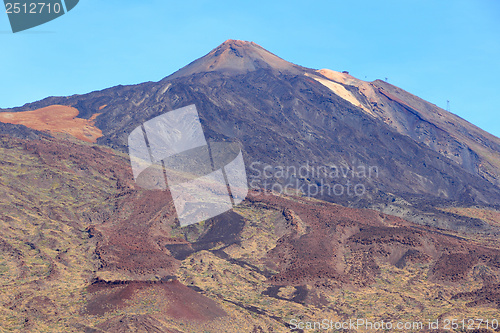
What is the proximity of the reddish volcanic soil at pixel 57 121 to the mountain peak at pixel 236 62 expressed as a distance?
2027 inches

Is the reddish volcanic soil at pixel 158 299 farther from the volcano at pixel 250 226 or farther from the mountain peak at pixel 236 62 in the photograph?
the mountain peak at pixel 236 62

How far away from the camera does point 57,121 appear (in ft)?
438

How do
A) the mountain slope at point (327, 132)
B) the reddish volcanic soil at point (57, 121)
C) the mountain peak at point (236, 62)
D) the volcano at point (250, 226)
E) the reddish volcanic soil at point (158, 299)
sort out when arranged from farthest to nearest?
the mountain peak at point (236, 62)
the reddish volcanic soil at point (57, 121)
the mountain slope at point (327, 132)
the volcano at point (250, 226)
the reddish volcanic soil at point (158, 299)

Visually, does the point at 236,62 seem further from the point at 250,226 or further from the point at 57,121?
the point at 250,226

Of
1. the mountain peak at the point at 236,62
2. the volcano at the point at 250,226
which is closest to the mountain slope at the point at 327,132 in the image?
the volcano at the point at 250,226

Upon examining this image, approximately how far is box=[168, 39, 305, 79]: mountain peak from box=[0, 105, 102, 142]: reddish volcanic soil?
169ft

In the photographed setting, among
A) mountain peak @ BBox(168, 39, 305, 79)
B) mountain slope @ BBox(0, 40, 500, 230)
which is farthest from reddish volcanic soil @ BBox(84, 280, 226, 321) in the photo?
mountain peak @ BBox(168, 39, 305, 79)

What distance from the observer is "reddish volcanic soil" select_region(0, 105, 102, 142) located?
126 metres

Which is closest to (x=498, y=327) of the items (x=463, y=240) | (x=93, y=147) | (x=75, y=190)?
(x=463, y=240)

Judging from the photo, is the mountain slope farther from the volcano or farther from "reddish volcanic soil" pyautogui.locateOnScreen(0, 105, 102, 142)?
"reddish volcanic soil" pyautogui.locateOnScreen(0, 105, 102, 142)

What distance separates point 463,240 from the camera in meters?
87.3

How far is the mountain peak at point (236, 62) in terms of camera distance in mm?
184750

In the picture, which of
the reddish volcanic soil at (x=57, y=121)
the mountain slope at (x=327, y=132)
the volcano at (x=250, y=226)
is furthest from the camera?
the reddish volcanic soil at (x=57, y=121)

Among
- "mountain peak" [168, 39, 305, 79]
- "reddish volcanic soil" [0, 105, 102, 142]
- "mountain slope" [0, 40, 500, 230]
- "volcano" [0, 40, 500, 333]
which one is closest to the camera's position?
"volcano" [0, 40, 500, 333]
